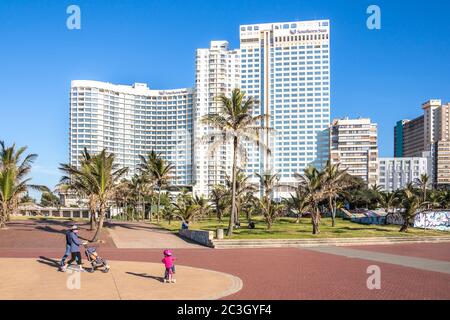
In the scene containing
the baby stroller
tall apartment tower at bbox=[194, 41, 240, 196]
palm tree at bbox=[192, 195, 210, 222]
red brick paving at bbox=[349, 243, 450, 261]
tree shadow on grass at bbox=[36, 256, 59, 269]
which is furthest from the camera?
tall apartment tower at bbox=[194, 41, 240, 196]

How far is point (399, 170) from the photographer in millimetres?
160625

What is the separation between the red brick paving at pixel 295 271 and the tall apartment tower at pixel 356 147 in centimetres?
12587

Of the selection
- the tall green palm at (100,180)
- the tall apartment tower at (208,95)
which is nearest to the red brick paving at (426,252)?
the tall green palm at (100,180)

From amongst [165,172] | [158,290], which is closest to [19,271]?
[158,290]

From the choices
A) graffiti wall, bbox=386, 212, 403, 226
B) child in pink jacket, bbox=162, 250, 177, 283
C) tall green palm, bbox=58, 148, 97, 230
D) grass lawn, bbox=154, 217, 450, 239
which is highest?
tall green palm, bbox=58, 148, 97, 230

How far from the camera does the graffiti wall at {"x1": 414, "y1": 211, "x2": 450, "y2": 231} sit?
4050 cm

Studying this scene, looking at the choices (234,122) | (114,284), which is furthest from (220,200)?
(114,284)

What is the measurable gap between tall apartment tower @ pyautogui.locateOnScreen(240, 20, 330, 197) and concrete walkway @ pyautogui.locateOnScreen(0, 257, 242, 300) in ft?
462

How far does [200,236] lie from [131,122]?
14377 centimetres

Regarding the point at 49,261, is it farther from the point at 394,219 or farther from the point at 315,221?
the point at 394,219

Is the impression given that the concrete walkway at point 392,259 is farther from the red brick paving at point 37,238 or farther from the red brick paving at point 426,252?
the red brick paving at point 37,238

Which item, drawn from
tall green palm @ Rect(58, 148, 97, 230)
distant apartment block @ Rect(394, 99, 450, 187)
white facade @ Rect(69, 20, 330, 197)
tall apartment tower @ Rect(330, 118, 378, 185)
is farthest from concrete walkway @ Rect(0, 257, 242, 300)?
distant apartment block @ Rect(394, 99, 450, 187)

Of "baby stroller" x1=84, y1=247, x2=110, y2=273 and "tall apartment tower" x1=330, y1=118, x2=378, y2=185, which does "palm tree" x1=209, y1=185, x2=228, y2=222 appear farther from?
"tall apartment tower" x1=330, y1=118, x2=378, y2=185

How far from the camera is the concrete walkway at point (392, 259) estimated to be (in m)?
17.4
